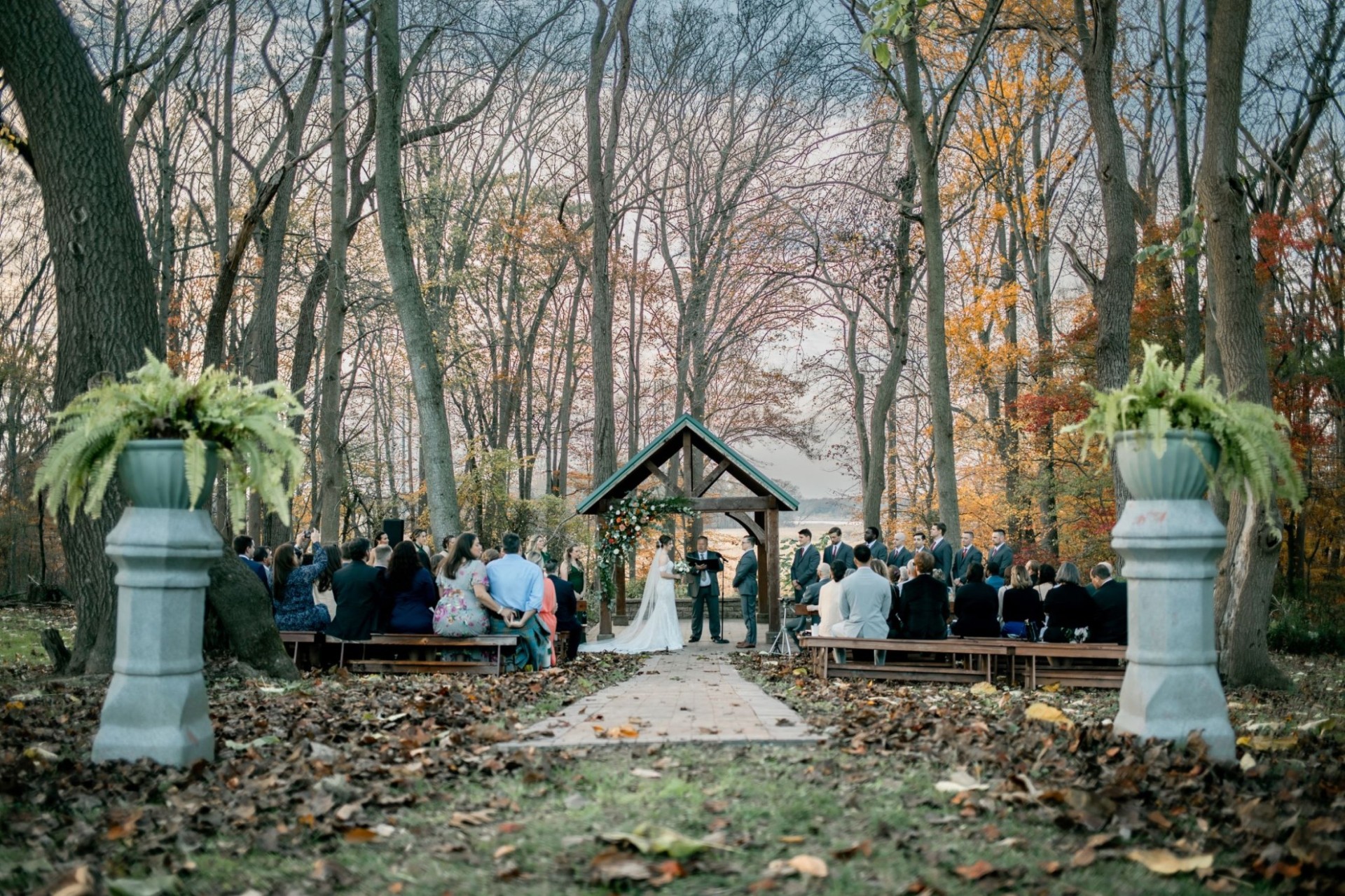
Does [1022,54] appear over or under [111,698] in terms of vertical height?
over

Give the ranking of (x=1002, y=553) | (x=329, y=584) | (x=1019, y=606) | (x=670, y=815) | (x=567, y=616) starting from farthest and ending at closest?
(x=1002, y=553) → (x=567, y=616) → (x=1019, y=606) → (x=329, y=584) → (x=670, y=815)

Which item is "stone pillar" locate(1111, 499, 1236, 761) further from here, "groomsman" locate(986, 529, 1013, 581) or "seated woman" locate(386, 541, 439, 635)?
"groomsman" locate(986, 529, 1013, 581)

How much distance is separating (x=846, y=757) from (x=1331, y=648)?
49.0 ft

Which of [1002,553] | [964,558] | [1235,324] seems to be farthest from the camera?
[964,558]

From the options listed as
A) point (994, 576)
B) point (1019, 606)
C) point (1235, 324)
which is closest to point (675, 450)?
point (994, 576)

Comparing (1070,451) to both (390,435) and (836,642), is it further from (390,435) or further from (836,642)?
(390,435)

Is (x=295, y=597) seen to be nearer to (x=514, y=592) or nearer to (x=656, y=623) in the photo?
(x=514, y=592)

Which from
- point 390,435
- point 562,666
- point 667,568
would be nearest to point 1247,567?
point 562,666

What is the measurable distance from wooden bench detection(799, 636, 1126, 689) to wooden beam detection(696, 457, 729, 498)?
644cm

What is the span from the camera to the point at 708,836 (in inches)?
159

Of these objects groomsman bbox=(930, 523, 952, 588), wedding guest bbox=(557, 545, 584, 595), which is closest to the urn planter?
groomsman bbox=(930, 523, 952, 588)

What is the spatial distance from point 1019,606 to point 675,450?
8200mm

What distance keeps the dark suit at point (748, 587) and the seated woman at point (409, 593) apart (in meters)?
7.94

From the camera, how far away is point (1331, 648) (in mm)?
16906
